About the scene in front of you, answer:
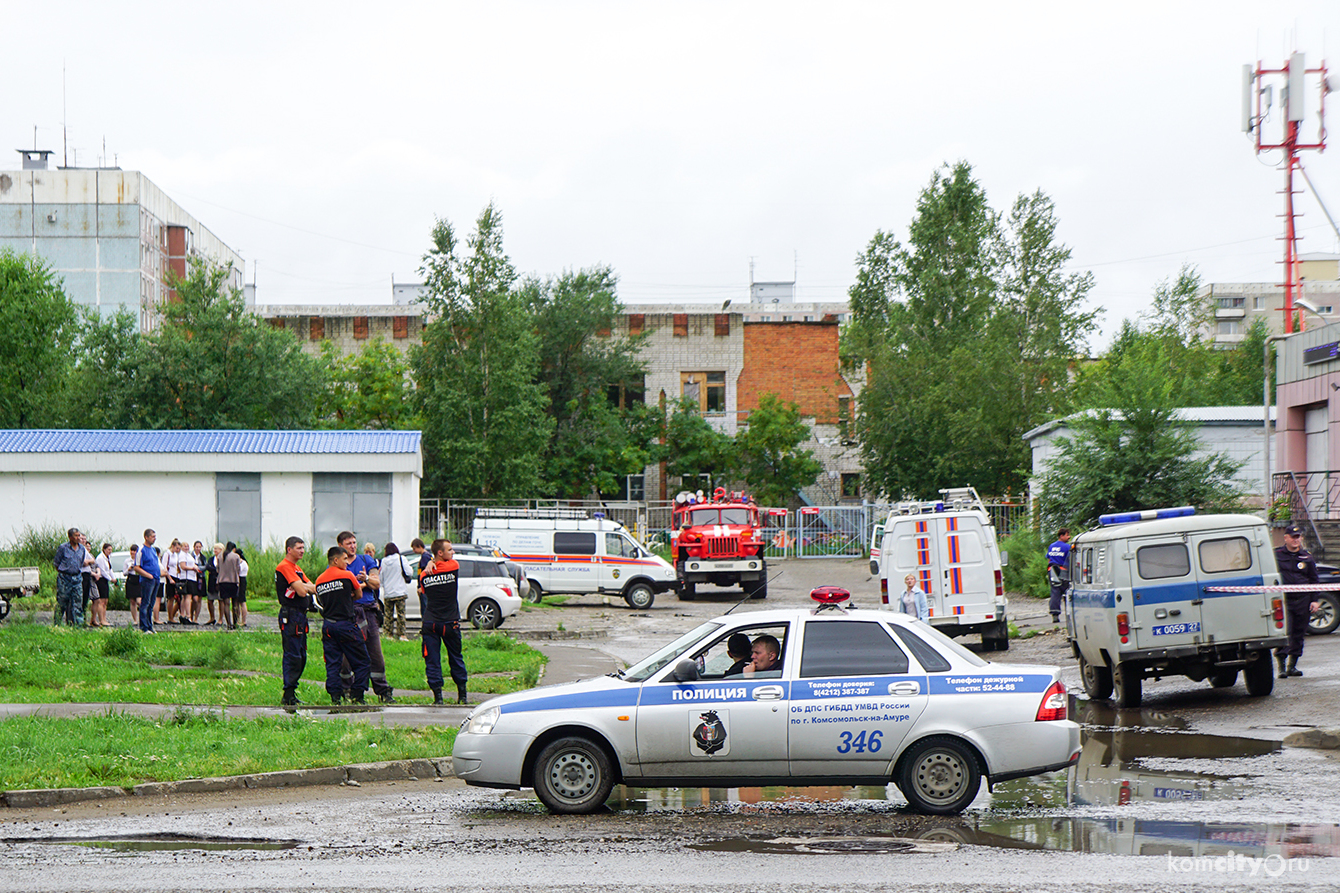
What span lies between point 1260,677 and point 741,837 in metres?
9.78

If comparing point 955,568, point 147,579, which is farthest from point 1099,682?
point 147,579

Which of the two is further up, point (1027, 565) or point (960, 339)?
point (960, 339)

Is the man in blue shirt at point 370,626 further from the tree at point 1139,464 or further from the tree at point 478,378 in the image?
the tree at point 478,378

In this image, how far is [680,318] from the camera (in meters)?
62.7

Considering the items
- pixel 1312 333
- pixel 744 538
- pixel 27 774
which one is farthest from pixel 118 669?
pixel 1312 333

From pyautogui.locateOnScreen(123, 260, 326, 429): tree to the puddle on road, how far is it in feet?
132

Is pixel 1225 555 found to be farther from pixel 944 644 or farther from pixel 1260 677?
pixel 944 644

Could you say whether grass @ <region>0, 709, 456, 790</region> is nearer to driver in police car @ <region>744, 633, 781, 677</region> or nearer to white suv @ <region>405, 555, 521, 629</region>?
driver in police car @ <region>744, 633, 781, 677</region>

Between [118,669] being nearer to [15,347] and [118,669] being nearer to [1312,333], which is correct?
[1312,333]

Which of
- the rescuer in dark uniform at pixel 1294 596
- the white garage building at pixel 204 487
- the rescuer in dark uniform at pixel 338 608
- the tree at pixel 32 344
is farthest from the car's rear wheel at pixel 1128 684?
the tree at pixel 32 344

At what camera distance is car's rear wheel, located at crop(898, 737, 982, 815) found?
893cm

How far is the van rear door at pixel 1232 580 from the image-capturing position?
1482 centimetres

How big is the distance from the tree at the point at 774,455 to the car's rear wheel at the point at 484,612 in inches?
1250

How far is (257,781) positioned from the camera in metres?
10.3
